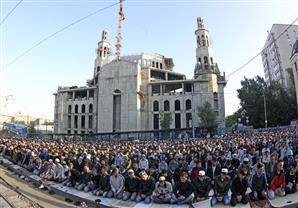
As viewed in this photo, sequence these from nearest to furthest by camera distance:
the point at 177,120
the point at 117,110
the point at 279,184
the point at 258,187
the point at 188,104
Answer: the point at 258,187 < the point at 279,184 < the point at 188,104 < the point at 177,120 < the point at 117,110

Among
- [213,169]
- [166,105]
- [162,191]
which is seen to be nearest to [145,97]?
[166,105]

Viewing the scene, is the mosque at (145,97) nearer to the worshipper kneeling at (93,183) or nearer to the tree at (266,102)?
the tree at (266,102)

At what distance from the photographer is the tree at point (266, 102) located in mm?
50969

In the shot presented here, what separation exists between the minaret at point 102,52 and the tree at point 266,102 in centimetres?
3632

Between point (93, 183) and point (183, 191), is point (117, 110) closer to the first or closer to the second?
point (93, 183)

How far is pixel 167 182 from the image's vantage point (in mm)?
9664

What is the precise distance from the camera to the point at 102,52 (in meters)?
75.9

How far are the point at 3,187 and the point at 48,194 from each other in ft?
6.59

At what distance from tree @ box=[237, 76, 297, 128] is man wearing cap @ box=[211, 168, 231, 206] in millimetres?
44629

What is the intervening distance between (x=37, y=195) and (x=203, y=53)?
5836cm

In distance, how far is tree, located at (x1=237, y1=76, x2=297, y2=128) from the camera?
5097 centimetres

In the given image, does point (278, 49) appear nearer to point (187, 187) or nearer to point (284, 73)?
point (284, 73)

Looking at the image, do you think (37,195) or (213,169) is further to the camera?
(213,169)

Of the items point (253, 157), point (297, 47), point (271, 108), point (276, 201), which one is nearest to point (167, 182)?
point (276, 201)
